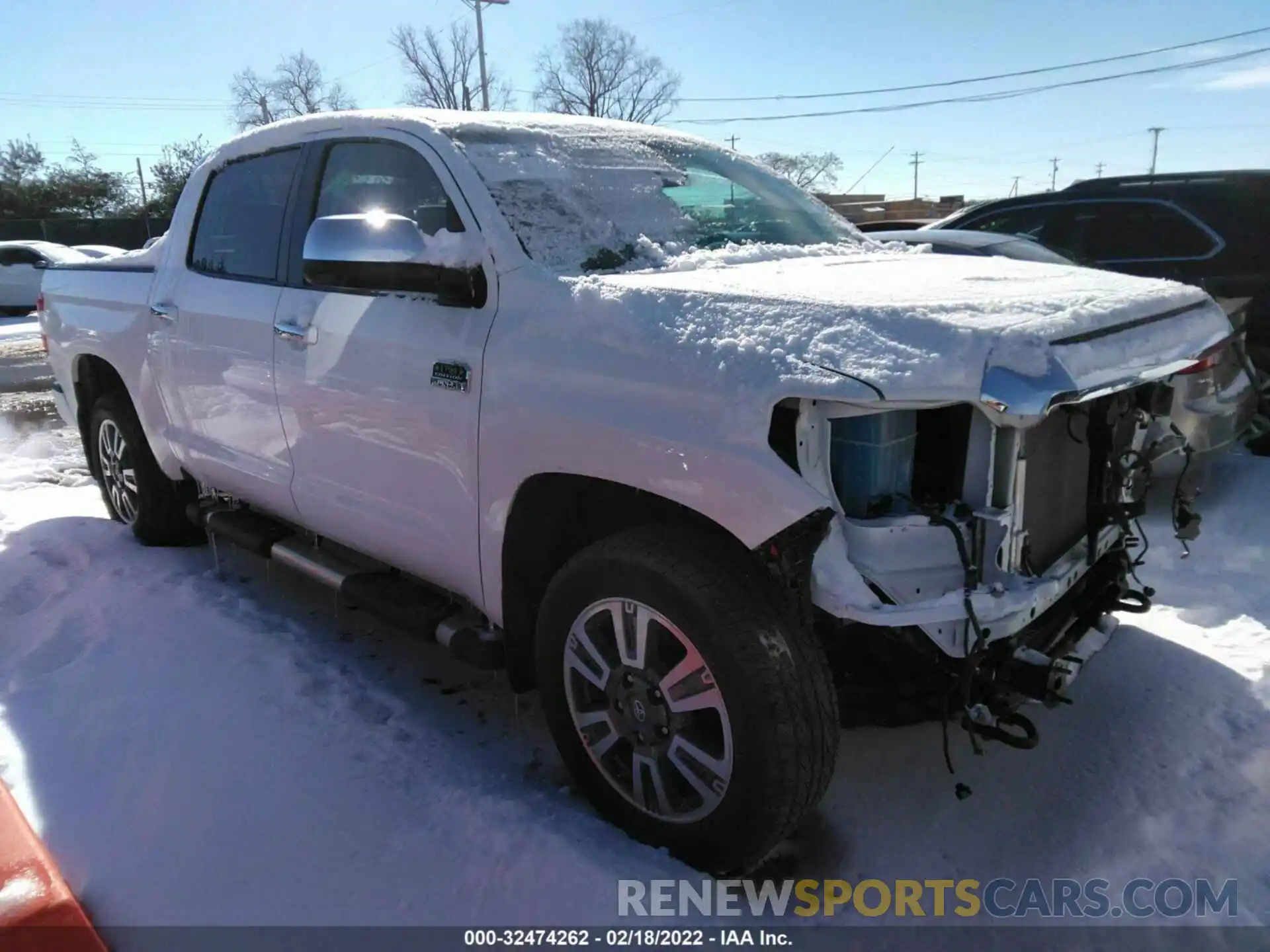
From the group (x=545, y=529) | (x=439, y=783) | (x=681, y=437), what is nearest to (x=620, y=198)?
(x=545, y=529)

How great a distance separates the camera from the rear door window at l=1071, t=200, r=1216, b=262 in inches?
242

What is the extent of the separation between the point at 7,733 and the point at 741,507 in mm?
2578

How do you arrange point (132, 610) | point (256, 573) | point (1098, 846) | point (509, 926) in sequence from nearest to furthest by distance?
1. point (509, 926)
2. point (1098, 846)
3. point (132, 610)
4. point (256, 573)

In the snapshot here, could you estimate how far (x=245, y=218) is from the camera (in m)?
3.84

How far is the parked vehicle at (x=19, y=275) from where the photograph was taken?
17.7m

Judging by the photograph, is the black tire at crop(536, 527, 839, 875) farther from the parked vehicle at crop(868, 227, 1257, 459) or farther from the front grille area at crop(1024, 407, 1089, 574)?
the parked vehicle at crop(868, 227, 1257, 459)

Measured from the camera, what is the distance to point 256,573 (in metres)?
4.51

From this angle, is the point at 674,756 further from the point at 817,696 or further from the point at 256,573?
the point at 256,573

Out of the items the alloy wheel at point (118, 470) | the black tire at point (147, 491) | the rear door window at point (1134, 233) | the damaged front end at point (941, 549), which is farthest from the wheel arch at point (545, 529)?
the rear door window at point (1134, 233)

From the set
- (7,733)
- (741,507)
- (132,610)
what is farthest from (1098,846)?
(132,610)

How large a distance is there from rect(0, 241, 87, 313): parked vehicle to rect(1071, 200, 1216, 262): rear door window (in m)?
17.7

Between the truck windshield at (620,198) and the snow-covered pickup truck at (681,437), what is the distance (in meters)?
0.01

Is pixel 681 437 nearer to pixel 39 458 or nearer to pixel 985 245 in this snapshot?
pixel 985 245

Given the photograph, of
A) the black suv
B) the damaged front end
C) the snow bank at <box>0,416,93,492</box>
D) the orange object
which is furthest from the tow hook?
the snow bank at <box>0,416,93,492</box>
